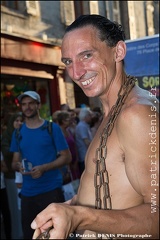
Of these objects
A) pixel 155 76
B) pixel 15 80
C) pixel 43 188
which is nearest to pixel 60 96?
pixel 15 80

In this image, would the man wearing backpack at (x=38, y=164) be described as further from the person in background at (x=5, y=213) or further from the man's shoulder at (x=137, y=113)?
the man's shoulder at (x=137, y=113)

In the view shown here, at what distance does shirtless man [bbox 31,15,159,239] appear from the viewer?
4.37 feet

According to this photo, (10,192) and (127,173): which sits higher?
(127,173)

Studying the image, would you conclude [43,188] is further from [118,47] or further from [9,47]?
[9,47]

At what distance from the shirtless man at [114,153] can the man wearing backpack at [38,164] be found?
181 centimetres

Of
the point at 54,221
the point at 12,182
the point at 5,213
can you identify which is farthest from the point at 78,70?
the point at 12,182

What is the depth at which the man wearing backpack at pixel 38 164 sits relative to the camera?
12.2 ft

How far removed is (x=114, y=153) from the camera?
5.21 ft

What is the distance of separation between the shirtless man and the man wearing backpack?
181 centimetres

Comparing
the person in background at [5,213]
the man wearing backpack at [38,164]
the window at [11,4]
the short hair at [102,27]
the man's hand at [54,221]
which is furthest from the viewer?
the window at [11,4]

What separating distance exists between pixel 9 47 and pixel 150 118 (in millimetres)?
8061

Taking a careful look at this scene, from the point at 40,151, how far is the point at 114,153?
7.30 ft

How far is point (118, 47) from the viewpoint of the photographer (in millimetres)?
1765

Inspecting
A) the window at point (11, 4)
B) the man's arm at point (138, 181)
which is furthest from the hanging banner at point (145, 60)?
the window at point (11, 4)
